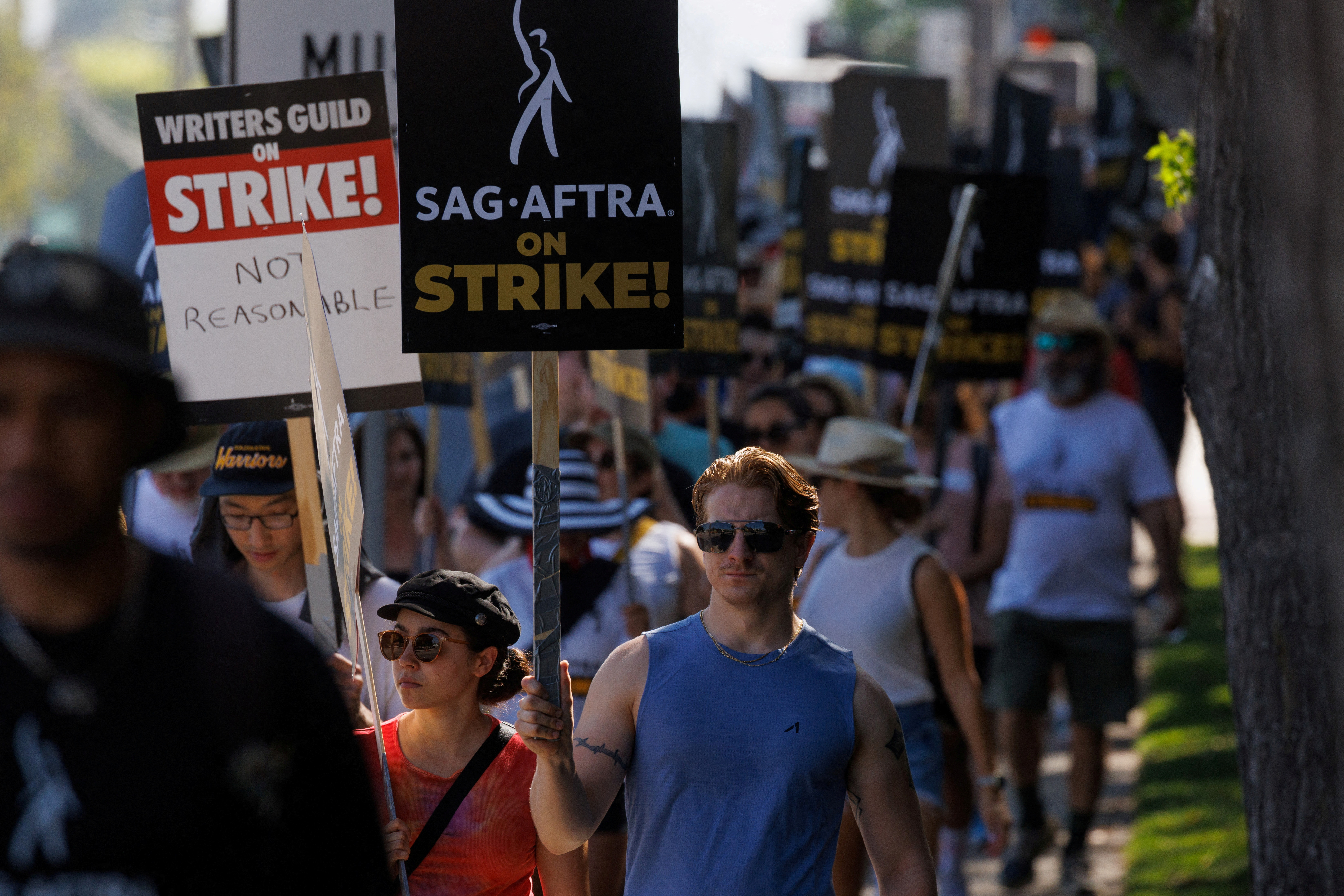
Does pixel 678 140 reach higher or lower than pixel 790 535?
higher

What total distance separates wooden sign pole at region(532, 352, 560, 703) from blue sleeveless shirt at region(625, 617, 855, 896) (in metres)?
0.32

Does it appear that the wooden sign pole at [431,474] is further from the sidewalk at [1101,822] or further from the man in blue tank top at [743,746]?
the man in blue tank top at [743,746]

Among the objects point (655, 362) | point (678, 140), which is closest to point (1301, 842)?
point (678, 140)

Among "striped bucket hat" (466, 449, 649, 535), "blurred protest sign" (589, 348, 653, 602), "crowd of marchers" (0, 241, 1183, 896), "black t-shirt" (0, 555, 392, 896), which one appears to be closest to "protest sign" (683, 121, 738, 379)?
"crowd of marchers" (0, 241, 1183, 896)

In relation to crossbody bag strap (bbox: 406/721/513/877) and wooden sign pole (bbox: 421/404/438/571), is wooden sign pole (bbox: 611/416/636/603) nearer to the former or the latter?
wooden sign pole (bbox: 421/404/438/571)

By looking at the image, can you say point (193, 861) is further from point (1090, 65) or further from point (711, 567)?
point (1090, 65)

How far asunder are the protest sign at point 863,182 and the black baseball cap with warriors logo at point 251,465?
3.85 meters

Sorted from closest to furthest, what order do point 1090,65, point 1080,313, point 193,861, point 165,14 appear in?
point 193,861
point 1080,313
point 1090,65
point 165,14

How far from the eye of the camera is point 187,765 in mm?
2004

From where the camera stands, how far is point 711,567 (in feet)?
12.1

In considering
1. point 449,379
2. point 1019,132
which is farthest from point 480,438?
point 1019,132

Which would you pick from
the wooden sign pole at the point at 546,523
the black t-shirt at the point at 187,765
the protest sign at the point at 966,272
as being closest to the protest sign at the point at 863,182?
the protest sign at the point at 966,272

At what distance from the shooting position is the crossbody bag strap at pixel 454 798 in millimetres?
3545

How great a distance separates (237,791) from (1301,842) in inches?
128
